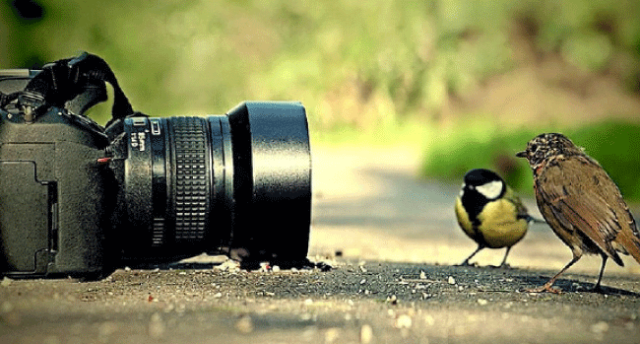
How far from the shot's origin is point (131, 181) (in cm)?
411

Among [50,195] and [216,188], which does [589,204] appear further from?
[50,195]

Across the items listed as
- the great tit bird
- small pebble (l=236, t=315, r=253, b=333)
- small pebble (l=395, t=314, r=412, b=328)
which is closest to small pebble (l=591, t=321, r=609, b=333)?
small pebble (l=395, t=314, r=412, b=328)

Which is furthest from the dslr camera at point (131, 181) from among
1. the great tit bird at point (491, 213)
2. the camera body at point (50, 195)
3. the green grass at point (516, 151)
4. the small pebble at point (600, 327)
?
the green grass at point (516, 151)

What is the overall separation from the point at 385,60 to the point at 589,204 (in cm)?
2314

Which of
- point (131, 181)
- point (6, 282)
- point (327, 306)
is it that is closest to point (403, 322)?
point (327, 306)

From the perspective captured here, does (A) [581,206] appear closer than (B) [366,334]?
No

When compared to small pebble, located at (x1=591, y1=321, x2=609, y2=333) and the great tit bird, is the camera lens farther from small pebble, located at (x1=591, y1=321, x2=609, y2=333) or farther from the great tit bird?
the great tit bird

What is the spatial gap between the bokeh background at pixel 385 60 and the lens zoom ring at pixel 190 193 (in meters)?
18.3

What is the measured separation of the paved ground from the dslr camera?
0.15 m

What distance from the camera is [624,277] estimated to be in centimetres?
531

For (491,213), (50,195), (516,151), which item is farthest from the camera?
(516,151)

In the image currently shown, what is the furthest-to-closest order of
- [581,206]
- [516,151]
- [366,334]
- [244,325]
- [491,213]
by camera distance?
[516,151] < [491,213] < [581,206] < [244,325] < [366,334]

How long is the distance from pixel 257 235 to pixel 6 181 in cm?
104

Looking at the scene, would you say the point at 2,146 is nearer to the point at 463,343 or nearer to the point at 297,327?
the point at 297,327
